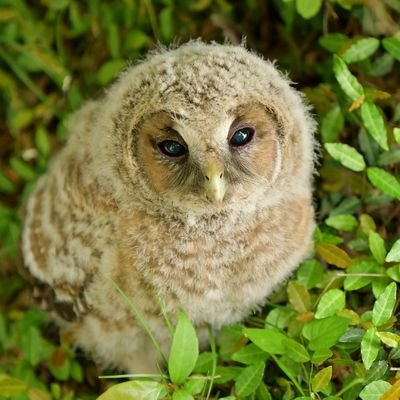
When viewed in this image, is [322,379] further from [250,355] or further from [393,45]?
[393,45]

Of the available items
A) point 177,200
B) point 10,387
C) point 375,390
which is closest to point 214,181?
point 177,200

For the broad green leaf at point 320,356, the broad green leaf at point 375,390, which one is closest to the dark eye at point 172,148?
the broad green leaf at point 320,356

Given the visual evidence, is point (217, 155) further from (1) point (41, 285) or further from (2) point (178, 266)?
(1) point (41, 285)

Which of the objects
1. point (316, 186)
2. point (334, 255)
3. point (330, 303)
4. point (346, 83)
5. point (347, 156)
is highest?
point (346, 83)

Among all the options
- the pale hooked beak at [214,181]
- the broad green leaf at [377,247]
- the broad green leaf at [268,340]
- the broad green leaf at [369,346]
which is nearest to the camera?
the pale hooked beak at [214,181]

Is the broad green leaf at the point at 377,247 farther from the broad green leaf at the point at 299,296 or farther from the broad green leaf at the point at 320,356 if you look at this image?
the broad green leaf at the point at 320,356

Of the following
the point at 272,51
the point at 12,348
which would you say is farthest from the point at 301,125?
the point at 12,348

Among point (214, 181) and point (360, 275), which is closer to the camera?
point (214, 181)

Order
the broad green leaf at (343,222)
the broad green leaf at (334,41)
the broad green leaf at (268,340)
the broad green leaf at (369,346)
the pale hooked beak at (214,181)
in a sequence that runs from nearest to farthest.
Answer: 1. the pale hooked beak at (214,181)
2. the broad green leaf at (369,346)
3. the broad green leaf at (268,340)
4. the broad green leaf at (343,222)
5. the broad green leaf at (334,41)
